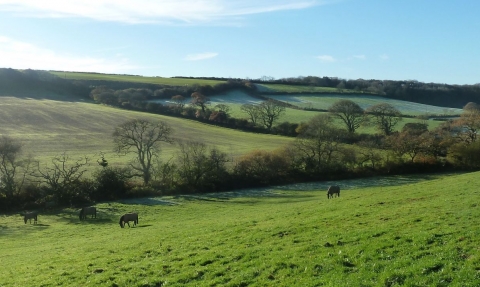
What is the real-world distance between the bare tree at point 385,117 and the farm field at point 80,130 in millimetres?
21053

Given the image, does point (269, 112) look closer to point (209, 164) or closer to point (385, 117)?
point (385, 117)

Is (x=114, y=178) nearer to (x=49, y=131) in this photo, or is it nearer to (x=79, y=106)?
(x=49, y=131)

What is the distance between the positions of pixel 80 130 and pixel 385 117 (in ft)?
221

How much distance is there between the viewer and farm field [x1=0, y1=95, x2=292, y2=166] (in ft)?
261

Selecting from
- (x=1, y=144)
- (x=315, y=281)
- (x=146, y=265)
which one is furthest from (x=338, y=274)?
(x=1, y=144)

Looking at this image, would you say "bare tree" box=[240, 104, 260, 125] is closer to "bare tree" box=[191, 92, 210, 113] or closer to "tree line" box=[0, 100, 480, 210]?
"bare tree" box=[191, 92, 210, 113]

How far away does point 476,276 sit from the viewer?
10.9 meters

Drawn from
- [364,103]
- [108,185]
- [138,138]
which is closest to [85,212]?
[108,185]

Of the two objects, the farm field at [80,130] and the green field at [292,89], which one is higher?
the green field at [292,89]

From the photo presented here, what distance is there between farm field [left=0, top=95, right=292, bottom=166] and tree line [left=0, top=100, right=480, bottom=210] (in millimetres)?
10214

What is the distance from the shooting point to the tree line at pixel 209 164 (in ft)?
167

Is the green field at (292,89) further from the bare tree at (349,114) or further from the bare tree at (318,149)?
the bare tree at (318,149)

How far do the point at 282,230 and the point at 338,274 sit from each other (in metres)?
8.11

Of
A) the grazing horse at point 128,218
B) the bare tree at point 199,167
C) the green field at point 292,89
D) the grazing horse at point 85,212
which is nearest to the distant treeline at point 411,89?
the green field at point 292,89
